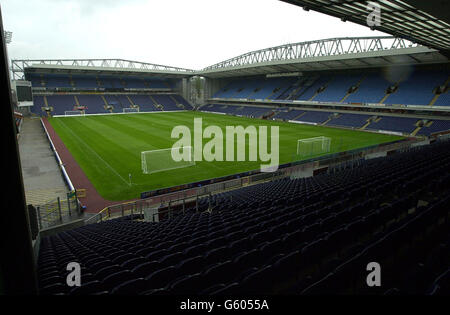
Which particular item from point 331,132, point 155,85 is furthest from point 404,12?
point 155,85

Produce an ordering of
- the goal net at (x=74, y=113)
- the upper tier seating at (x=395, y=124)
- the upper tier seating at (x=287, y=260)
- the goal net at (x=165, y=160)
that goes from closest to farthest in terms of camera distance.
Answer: the upper tier seating at (x=287, y=260) < the goal net at (x=165, y=160) < the upper tier seating at (x=395, y=124) < the goal net at (x=74, y=113)

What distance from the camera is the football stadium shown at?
3.36m

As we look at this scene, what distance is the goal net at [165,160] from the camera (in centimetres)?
2172

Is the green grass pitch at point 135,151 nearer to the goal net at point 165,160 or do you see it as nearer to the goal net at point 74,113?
the goal net at point 165,160

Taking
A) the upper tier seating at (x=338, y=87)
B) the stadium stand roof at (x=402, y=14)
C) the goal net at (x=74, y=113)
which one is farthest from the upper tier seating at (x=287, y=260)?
the goal net at (x=74, y=113)

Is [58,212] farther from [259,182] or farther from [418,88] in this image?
[418,88]

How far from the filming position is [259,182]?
19.2 m

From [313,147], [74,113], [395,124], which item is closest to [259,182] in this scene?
[313,147]

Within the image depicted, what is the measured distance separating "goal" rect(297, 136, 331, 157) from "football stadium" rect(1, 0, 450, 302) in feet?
0.85

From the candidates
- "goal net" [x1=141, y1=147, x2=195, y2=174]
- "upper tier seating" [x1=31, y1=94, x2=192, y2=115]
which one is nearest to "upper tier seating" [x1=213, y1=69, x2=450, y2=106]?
"upper tier seating" [x1=31, y1=94, x2=192, y2=115]

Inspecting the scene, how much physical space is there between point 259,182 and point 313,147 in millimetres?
11490

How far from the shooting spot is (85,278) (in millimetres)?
3787

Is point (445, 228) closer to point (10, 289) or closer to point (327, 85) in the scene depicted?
point (10, 289)

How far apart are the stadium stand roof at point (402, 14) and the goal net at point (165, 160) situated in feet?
49.3
